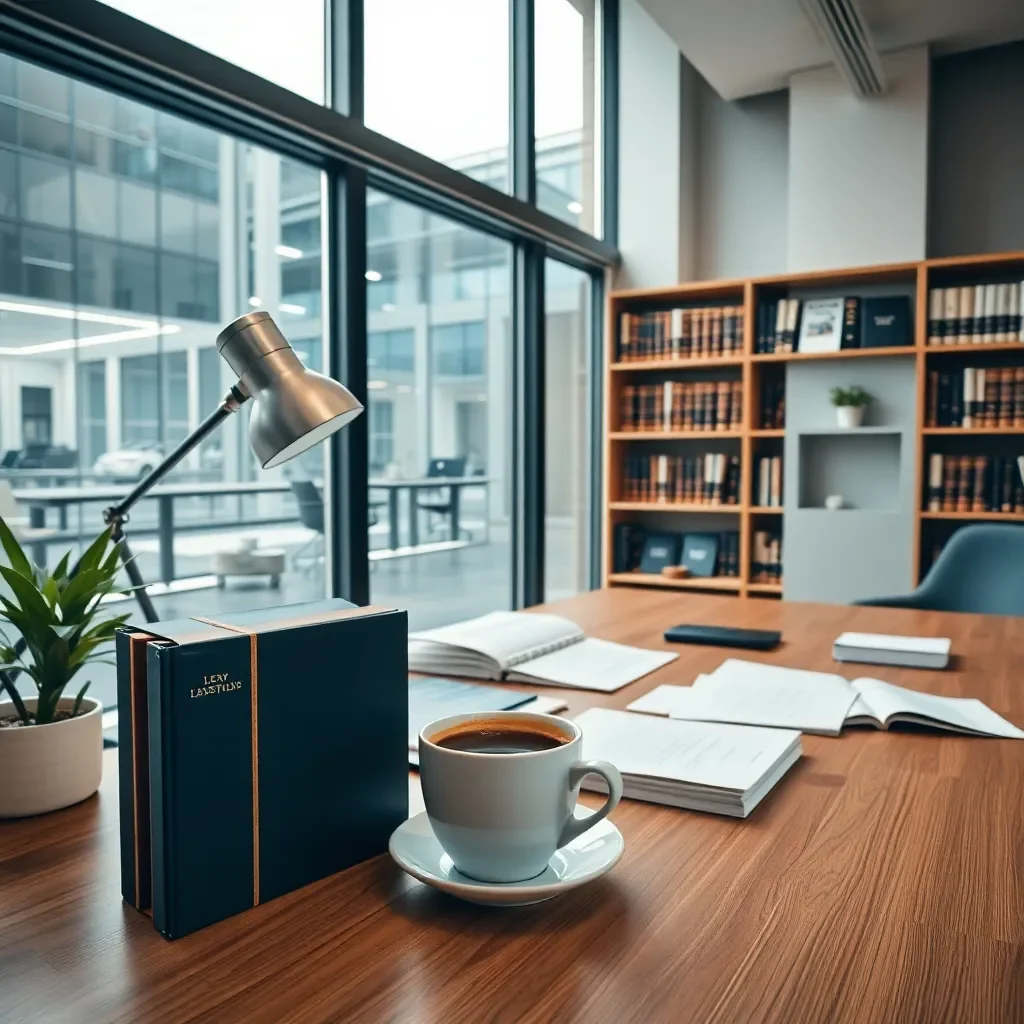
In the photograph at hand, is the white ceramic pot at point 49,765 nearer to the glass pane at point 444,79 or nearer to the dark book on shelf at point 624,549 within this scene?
the glass pane at point 444,79

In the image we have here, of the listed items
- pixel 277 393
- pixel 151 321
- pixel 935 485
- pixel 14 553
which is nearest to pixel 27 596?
pixel 14 553

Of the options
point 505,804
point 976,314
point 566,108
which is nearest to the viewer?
point 505,804

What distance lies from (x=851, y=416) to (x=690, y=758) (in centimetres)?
310

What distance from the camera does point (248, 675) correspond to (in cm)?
63

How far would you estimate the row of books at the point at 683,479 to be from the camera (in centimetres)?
416

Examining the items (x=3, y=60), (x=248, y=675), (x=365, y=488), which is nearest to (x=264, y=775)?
(x=248, y=675)

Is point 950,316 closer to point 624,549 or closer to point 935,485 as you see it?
point 935,485

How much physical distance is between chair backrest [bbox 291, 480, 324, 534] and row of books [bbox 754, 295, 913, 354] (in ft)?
6.91

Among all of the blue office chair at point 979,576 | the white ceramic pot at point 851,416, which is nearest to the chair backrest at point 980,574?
the blue office chair at point 979,576

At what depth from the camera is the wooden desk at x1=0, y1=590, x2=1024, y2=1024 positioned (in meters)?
0.55

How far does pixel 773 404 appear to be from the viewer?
161 inches

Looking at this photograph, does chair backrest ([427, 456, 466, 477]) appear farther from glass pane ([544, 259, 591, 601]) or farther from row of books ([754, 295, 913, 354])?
row of books ([754, 295, 913, 354])

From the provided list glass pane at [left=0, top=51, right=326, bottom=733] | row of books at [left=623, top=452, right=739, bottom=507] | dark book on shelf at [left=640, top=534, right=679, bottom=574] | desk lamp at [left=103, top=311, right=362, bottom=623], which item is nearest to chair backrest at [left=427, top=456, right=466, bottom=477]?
glass pane at [left=0, top=51, right=326, bottom=733]

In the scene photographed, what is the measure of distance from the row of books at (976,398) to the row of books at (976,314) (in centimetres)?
13
